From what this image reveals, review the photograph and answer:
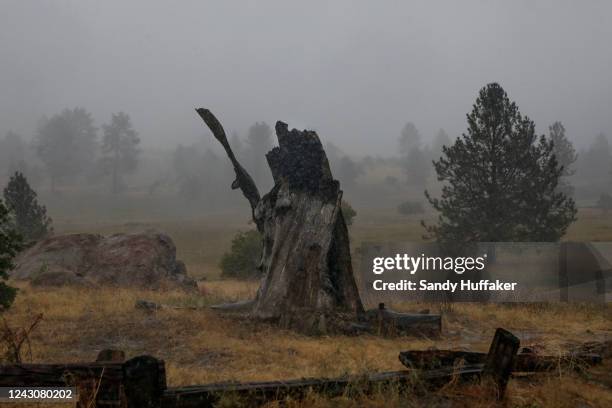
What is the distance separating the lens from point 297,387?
5527 mm

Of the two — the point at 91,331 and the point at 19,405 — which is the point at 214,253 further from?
the point at 19,405

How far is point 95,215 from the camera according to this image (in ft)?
286

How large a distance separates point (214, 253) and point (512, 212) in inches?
1298

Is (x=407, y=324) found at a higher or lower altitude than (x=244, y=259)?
lower

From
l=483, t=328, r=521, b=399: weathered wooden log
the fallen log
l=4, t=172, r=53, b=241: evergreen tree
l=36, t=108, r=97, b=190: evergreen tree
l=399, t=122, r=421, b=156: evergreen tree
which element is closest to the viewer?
l=483, t=328, r=521, b=399: weathered wooden log

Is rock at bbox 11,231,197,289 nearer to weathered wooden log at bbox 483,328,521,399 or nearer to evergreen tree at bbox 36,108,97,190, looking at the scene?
weathered wooden log at bbox 483,328,521,399

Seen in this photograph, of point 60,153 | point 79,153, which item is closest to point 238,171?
point 60,153

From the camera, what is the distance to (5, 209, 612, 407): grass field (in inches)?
249

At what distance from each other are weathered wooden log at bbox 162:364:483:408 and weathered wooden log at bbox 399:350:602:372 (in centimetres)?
26

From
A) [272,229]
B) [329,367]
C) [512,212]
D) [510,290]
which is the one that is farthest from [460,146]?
[329,367]

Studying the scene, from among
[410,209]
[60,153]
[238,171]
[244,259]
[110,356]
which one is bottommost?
[110,356]

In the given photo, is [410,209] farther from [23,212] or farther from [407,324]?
[407,324]

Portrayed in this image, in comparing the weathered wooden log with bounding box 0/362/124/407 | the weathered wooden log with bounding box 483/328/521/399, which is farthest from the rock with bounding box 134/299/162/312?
the weathered wooden log with bounding box 483/328/521/399

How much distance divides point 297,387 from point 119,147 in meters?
121
